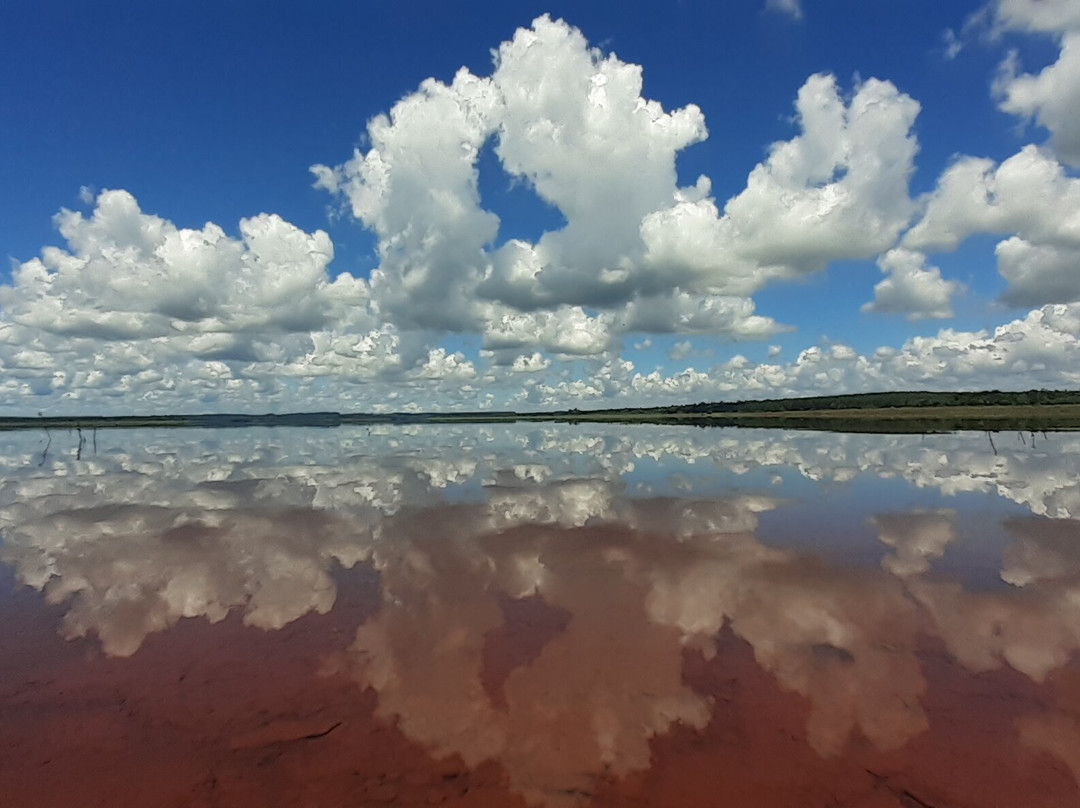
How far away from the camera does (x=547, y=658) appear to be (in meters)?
11.6

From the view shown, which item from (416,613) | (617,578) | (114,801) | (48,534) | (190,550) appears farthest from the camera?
(48,534)

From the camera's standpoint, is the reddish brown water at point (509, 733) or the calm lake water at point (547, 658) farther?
the calm lake water at point (547, 658)

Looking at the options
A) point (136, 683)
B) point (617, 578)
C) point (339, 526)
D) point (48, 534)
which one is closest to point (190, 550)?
point (339, 526)

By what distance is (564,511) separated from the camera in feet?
88.3

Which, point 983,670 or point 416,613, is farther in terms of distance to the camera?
point 416,613

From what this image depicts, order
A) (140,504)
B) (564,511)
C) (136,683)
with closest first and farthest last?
(136,683) → (564,511) → (140,504)

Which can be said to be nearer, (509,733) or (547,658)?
(509,733)

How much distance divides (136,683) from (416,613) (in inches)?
212

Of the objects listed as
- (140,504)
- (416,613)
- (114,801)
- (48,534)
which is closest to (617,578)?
(416,613)

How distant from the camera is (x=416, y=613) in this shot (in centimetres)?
1412

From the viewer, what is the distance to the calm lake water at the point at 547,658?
803 centimetres

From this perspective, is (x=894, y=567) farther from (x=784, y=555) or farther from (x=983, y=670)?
(x=983, y=670)

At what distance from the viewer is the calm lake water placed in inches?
316

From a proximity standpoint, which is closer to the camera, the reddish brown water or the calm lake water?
the reddish brown water
